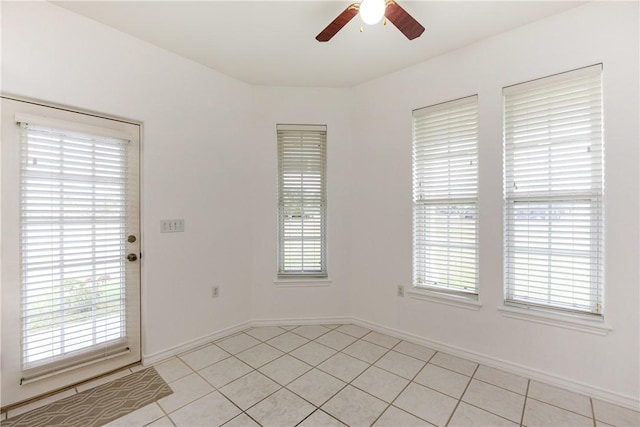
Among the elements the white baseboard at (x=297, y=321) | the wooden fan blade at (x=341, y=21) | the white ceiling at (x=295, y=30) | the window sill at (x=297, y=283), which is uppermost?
the white ceiling at (x=295, y=30)

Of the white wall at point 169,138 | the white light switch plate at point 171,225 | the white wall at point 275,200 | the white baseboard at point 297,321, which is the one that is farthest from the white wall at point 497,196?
the white light switch plate at point 171,225

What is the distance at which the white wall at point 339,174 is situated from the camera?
1.88 meters

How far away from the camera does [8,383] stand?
1.82m

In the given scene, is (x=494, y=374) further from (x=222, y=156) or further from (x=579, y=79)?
(x=222, y=156)

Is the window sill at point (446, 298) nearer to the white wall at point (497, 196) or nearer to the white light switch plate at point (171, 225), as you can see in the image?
the white wall at point (497, 196)

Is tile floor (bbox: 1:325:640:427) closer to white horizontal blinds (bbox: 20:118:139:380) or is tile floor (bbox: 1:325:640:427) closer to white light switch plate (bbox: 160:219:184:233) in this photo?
white horizontal blinds (bbox: 20:118:139:380)

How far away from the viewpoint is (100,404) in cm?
189

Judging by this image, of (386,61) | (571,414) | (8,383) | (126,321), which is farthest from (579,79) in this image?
(8,383)

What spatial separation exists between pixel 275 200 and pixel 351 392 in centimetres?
201

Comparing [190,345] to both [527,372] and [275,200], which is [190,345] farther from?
[527,372]

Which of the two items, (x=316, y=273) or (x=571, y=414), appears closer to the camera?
(x=571, y=414)

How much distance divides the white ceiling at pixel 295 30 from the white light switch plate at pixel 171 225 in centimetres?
154

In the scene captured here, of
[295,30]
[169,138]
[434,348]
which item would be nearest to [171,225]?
[169,138]

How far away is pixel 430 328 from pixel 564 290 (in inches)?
43.7
